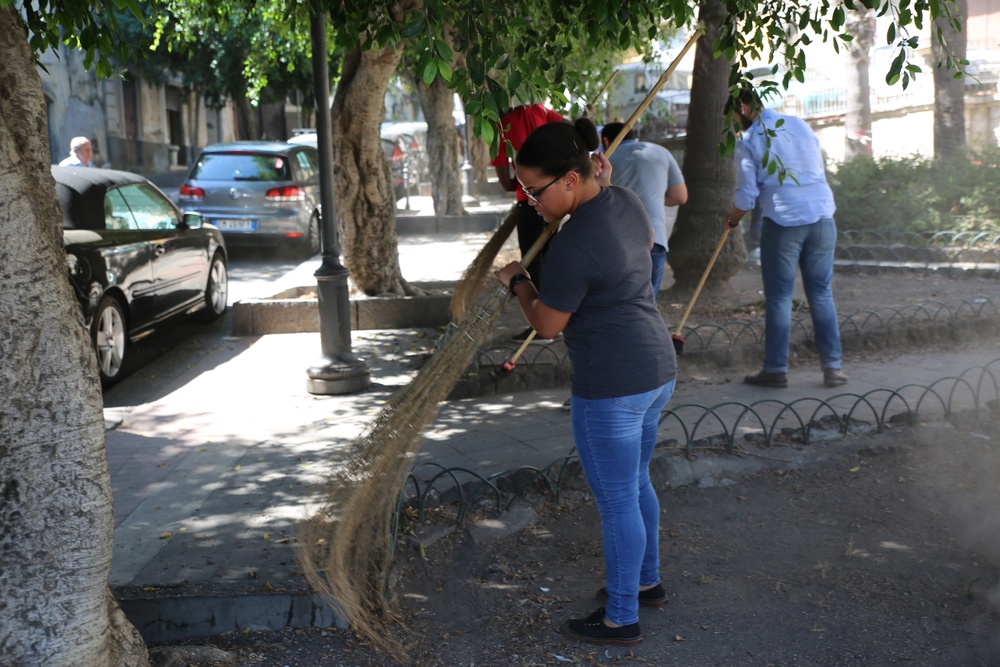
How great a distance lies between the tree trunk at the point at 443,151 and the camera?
18.8 metres

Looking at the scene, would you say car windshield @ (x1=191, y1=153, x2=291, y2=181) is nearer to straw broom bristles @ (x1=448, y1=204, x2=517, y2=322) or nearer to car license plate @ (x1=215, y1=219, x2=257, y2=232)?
car license plate @ (x1=215, y1=219, x2=257, y2=232)

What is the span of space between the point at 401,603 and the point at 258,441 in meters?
2.35

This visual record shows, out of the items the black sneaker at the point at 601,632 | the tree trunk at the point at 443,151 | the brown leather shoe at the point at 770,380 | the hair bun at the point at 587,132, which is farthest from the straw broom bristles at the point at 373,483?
the tree trunk at the point at 443,151

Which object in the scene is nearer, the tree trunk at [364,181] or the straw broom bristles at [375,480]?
the straw broom bristles at [375,480]

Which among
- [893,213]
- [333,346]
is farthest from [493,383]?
[893,213]

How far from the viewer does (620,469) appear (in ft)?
11.4

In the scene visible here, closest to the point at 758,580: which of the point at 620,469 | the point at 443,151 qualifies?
the point at 620,469

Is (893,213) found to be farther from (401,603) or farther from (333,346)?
(401,603)

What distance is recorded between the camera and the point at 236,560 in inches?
165

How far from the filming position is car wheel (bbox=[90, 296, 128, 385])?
7.51 meters

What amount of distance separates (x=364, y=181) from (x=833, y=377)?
4.87 metres

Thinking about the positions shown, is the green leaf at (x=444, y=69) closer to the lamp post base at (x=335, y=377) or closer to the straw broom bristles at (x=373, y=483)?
the straw broom bristles at (x=373, y=483)

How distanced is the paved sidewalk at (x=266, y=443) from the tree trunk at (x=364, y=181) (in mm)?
1031

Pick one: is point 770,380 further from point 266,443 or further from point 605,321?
point 605,321
